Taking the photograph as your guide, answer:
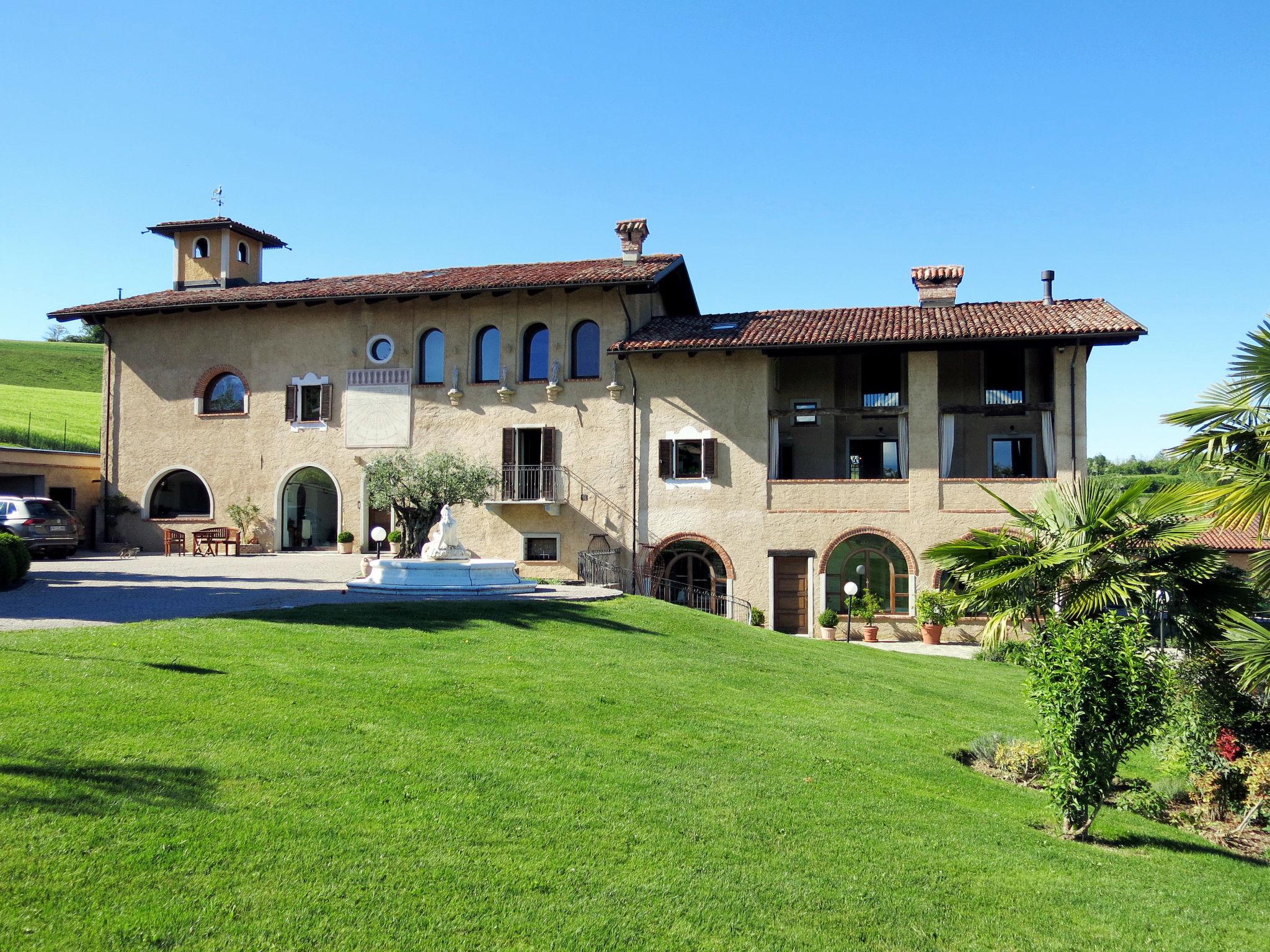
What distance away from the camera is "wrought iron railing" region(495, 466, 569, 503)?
25656mm

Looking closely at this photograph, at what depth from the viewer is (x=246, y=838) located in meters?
5.51

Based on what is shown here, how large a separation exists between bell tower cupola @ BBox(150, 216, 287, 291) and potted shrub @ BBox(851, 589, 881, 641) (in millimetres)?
21726

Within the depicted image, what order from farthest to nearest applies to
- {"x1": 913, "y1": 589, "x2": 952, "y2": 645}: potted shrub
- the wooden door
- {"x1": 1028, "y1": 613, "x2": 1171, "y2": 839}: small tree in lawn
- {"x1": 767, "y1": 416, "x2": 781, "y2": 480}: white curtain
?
{"x1": 767, "y1": 416, "x2": 781, "y2": 480}: white curtain, the wooden door, {"x1": 913, "y1": 589, "x2": 952, "y2": 645}: potted shrub, {"x1": 1028, "y1": 613, "x2": 1171, "y2": 839}: small tree in lawn

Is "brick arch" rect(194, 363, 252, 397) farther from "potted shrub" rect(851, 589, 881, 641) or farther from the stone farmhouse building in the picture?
"potted shrub" rect(851, 589, 881, 641)

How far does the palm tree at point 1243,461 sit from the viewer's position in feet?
29.2

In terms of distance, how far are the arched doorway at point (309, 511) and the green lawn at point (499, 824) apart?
1711 cm

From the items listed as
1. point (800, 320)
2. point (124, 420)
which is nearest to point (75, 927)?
point (800, 320)

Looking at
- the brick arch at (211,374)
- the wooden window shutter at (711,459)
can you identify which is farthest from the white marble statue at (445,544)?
the brick arch at (211,374)

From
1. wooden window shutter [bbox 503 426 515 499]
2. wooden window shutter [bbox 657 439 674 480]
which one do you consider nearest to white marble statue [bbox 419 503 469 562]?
wooden window shutter [bbox 503 426 515 499]

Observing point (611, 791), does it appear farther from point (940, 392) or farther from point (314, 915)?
point (940, 392)

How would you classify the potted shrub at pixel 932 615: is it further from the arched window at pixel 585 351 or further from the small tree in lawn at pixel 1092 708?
the small tree in lawn at pixel 1092 708

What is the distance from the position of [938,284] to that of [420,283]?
47.2ft

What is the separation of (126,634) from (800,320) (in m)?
19.1

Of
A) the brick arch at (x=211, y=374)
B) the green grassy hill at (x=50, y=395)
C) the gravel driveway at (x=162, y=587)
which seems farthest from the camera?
the green grassy hill at (x=50, y=395)
